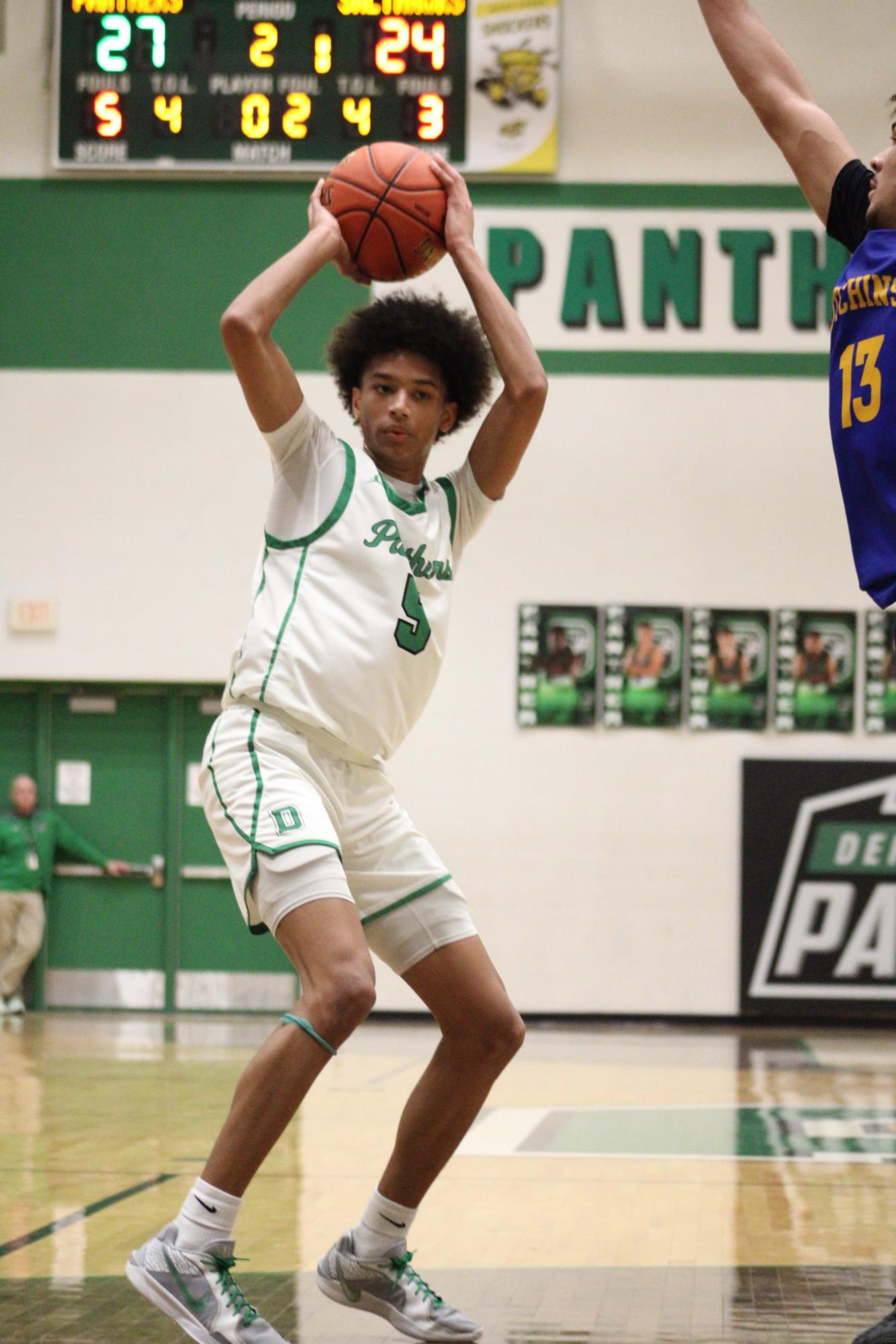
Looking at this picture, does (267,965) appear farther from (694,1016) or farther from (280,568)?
(280,568)

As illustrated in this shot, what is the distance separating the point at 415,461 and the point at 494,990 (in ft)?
3.63

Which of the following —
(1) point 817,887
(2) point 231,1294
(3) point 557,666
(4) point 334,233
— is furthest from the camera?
(3) point 557,666

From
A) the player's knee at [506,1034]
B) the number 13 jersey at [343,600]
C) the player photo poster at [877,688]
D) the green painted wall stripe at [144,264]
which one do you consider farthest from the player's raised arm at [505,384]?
the green painted wall stripe at [144,264]

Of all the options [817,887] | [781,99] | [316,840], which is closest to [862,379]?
[781,99]

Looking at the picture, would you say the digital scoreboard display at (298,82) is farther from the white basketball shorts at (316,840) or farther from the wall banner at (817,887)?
the white basketball shorts at (316,840)

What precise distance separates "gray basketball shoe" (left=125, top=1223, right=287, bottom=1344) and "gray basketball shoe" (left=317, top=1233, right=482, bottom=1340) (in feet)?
1.17

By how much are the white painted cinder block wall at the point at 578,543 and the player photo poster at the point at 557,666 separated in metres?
0.11

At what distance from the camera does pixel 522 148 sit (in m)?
10.7

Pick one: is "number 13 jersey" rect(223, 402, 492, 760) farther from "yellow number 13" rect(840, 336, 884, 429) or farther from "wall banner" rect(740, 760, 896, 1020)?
"wall banner" rect(740, 760, 896, 1020)

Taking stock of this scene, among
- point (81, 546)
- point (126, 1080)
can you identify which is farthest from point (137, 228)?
point (126, 1080)

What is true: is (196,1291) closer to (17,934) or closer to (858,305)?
(858,305)

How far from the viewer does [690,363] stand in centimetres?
1077

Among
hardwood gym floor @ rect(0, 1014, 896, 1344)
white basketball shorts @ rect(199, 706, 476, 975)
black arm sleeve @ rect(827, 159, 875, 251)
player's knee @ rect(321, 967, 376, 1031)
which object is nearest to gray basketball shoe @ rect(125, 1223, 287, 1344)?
hardwood gym floor @ rect(0, 1014, 896, 1344)

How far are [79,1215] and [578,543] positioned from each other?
23.6 feet
